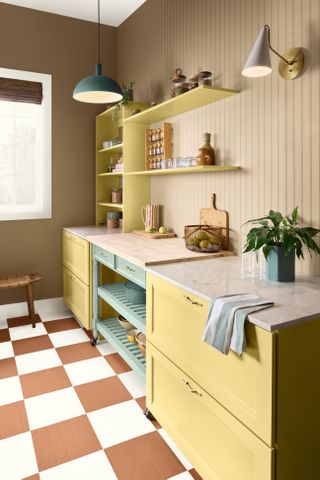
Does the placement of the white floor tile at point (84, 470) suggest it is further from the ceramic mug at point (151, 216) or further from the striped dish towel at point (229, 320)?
the ceramic mug at point (151, 216)

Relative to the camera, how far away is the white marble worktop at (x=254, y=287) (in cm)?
135

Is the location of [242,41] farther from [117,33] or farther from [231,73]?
[117,33]

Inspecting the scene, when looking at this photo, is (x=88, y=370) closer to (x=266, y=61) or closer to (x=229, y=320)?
(x=229, y=320)

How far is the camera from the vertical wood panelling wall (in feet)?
6.50

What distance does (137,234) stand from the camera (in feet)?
11.2

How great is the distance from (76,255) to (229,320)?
2.39 meters

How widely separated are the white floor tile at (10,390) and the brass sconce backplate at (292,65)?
2.42 metres

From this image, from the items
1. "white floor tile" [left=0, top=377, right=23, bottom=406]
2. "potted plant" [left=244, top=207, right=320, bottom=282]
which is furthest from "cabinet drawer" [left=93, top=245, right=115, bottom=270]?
"potted plant" [left=244, top=207, right=320, bottom=282]

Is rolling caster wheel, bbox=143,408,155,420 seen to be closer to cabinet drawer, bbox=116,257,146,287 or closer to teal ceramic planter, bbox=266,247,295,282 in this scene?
cabinet drawer, bbox=116,257,146,287

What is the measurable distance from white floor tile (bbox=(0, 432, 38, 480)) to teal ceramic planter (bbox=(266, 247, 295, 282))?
1436 millimetres

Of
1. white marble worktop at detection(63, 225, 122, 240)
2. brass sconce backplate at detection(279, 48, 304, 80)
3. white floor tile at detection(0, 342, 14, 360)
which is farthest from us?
white marble worktop at detection(63, 225, 122, 240)

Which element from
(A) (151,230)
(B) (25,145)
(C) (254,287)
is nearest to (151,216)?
(A) (151,230)

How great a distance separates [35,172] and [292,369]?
335 cm

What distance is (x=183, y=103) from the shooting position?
2762 millimetres
